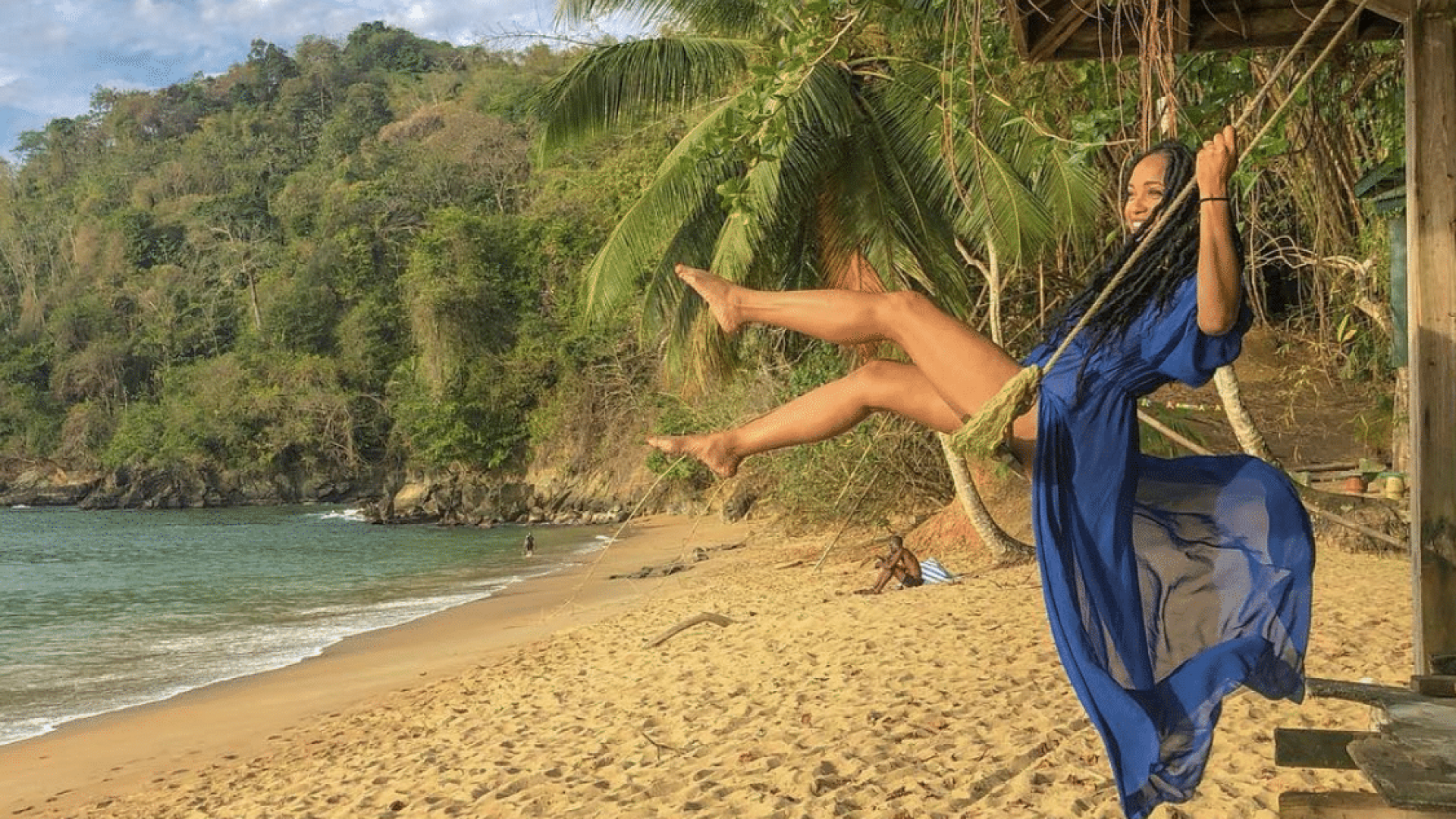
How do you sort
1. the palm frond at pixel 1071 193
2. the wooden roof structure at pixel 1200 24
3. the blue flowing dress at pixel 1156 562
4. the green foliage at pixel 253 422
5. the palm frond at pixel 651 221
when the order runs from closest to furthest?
1. the blue flowing dress at pixel 1156 562
2. the wooden roof structure at pixel 1200 24
3. the palm frond at pixel 1071 193
4. the palm frond at pixel 651 221
5. the green foliage at pixel 253 422

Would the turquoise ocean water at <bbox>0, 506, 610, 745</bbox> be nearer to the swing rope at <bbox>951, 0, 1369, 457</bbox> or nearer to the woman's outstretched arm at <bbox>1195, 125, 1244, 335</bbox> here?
the swing rope at <bbox>951, 0, 1369, 457</bbox>

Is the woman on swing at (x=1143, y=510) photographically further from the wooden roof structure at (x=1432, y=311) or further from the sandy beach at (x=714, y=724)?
the sandy beach at (x=714, y=724)

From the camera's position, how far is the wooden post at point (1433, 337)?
2787 mm

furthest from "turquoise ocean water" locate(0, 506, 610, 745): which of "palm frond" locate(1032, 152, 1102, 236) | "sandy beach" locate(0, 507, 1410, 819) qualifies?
"palm frond" locate(1032, 152, 1102, 236)

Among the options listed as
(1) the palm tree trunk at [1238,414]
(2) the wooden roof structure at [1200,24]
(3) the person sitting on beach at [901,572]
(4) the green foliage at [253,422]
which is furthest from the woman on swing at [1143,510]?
(4) the green foliage at [253,422]

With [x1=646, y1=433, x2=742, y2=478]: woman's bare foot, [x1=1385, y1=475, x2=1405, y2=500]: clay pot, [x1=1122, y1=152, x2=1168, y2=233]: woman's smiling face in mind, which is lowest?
[x1=1385, y1=475, x2=1405, y2=500]: clay pot

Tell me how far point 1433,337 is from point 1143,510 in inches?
33.3

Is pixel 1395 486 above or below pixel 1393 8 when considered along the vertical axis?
below

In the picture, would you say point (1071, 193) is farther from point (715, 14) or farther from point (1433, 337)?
point (1433, 337)

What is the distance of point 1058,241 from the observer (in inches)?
400

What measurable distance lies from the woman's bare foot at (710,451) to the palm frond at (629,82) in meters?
8.05

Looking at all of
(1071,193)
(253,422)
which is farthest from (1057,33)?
(253,422)

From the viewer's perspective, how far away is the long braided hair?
8.38 ft

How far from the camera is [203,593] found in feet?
60.3
